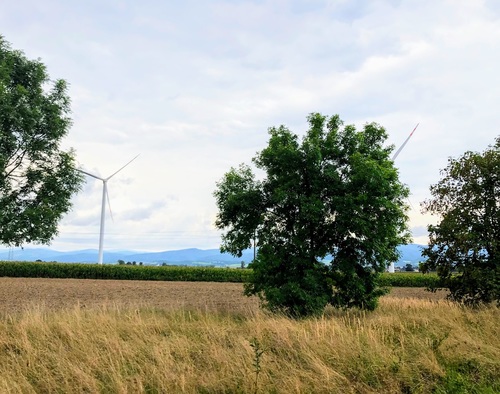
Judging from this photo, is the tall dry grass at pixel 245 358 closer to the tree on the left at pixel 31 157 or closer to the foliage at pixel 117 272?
the tree on the left at pixel 31 157

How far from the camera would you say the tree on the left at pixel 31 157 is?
1845 cm

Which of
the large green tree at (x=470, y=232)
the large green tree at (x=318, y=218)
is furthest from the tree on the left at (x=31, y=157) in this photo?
the large green tree at (x=470, y=232)

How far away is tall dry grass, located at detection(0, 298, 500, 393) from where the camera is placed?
6996 mm

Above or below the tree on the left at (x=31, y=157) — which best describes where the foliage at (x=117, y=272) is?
below

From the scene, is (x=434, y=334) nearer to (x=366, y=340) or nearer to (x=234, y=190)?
(x=366, y=340)

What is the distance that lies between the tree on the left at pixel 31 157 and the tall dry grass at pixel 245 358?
360 inches

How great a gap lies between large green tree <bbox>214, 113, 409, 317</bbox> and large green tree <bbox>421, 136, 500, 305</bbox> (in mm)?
1398

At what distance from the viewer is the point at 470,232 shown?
1504 centimetres

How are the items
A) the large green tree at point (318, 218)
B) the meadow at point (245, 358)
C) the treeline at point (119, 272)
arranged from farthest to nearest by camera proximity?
the treeline at point (119, 272)
the large green tree at point (318, 218)
the meadow at point (245, 358)

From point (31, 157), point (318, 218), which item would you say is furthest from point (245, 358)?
point (31, 157)

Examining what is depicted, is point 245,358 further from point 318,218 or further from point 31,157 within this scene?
point 31,157

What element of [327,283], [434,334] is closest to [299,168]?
[327,283]

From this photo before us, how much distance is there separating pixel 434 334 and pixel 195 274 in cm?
3583

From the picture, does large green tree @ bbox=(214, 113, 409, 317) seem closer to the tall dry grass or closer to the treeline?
the tall dry grass
